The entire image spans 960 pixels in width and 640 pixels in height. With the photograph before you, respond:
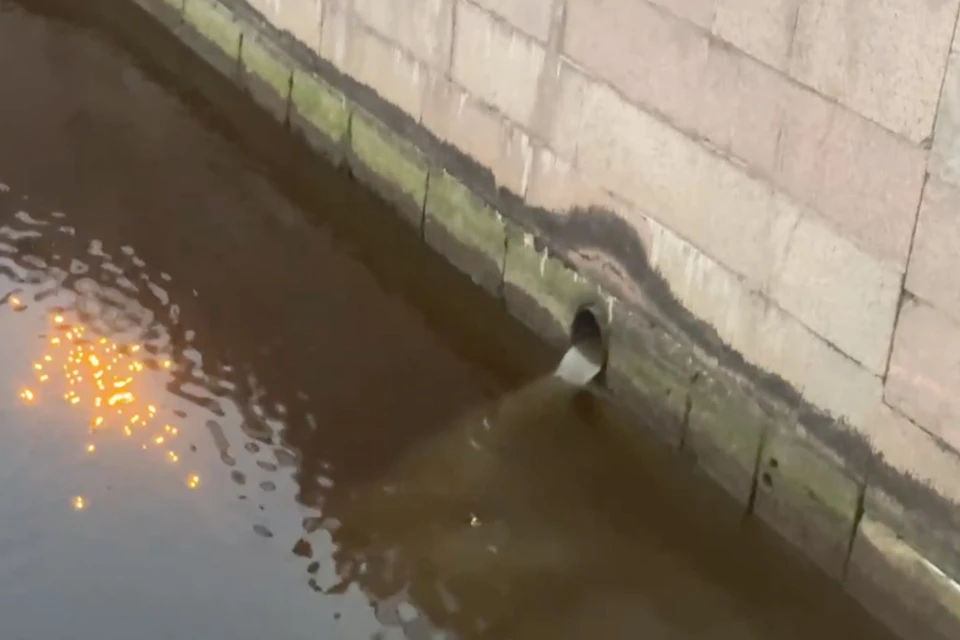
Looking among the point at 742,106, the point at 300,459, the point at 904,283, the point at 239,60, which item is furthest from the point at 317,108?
the point at 904,283

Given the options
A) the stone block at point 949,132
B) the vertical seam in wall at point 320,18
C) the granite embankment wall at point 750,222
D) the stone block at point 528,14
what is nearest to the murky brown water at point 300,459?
the granite embankment wall at point 750,222

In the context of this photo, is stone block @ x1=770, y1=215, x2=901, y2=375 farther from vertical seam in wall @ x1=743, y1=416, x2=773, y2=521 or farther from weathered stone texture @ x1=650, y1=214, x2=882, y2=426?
vertical seam in wall @ x1=743, y1=416, x2=773, y2=521

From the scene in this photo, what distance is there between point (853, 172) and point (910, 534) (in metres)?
0.86

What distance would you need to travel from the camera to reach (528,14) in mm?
3762

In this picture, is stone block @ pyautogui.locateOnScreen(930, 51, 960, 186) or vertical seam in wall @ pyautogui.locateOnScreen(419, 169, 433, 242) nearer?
stone block @ pyautogui.locateOnScreen(930, 51, 960, 186)

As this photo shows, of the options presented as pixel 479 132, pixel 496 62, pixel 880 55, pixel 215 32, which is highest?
pixel 880 55

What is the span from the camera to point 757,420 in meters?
3.28

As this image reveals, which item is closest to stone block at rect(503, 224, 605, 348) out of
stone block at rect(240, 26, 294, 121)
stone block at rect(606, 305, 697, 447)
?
stone block at rect(606, 305, 697, 447)

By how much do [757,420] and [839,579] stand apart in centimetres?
45

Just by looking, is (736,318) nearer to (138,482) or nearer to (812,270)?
(812,270)

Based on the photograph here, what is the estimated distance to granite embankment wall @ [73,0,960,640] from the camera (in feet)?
9.12

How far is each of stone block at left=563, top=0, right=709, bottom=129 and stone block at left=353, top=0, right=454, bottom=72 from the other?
64 cm

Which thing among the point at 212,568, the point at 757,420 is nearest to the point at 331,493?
the point at 212,568

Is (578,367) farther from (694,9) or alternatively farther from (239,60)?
(239,60)
